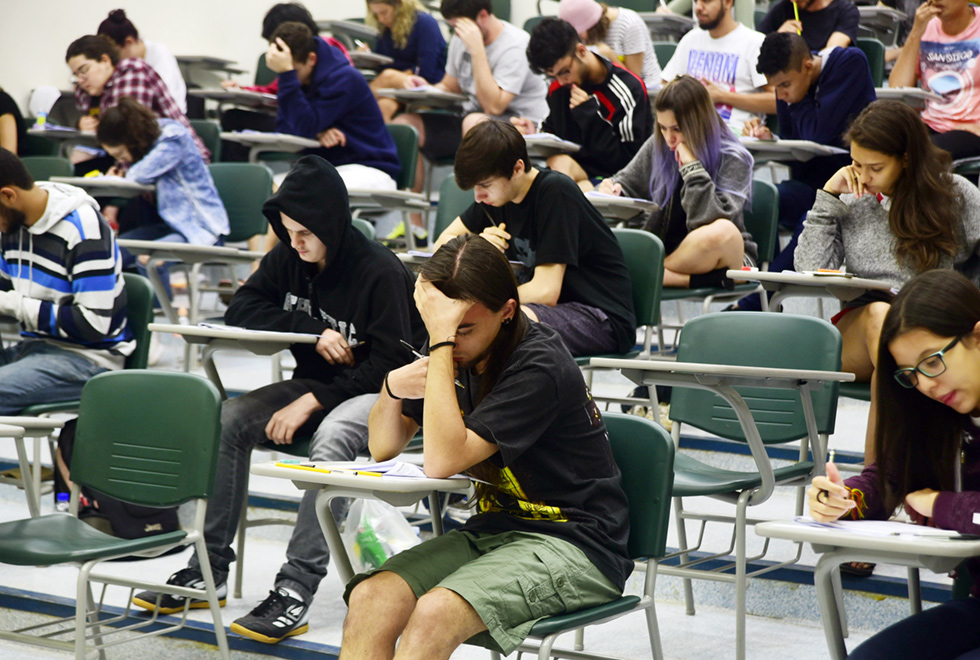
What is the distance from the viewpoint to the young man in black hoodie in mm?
2641

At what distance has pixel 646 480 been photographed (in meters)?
1.96

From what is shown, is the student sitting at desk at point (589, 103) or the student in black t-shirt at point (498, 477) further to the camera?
Result: the student sitting at desk at point (589, 103)

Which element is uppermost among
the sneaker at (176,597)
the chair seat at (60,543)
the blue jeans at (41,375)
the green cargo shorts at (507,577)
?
the green cargo shorts at (507,577)

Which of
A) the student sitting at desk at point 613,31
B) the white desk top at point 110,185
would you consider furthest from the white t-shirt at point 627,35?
the white desk top at point 110,185

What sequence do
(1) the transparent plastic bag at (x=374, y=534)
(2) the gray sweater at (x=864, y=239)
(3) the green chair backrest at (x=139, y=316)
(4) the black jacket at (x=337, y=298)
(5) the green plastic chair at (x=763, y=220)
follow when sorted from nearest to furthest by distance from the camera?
(1) the transparent plastic bag at (x=374, y=534), (4) the black jacket at (x=337, y=298), (2) the gray sweater at (x=864, y=239), (3) the green chair backrest at (x=139, y=316), (5) the green plastic chair at (x=763, y=220)

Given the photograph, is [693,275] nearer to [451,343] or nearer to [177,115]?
[451,343]

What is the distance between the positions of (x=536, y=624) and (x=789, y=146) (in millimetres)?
2577

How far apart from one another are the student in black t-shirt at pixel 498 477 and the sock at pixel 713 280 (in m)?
1.75

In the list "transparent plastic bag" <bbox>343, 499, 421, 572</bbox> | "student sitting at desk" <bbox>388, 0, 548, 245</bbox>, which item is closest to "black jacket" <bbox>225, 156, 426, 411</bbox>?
"transparent plastic bag" <bbox>343, 499, 421, 572</bbox>

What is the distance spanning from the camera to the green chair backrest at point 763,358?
2.61 meters

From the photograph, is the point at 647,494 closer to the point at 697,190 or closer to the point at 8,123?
the point at 697,190

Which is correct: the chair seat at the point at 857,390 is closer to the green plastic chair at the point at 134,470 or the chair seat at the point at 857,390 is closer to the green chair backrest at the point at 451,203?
the green plastic chair at the point at 134,470

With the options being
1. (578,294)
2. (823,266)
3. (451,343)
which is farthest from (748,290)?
(451,343)

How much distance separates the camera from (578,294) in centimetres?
313
